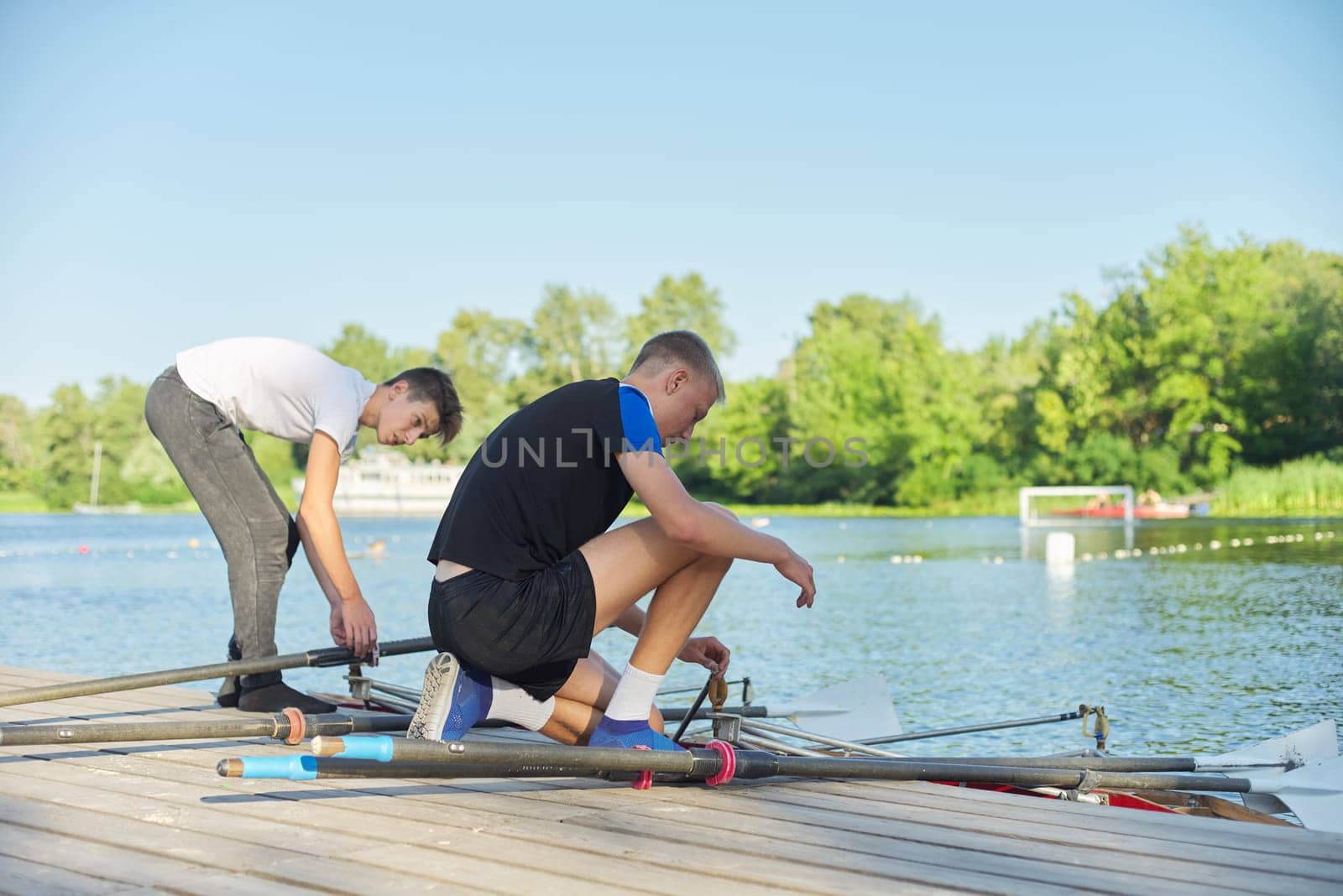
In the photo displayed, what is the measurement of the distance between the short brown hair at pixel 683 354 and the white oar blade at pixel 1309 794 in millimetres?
2226

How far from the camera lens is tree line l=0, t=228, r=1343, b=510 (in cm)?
4381

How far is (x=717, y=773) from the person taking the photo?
9.86 ft

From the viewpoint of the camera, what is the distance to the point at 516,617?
306 centimetres

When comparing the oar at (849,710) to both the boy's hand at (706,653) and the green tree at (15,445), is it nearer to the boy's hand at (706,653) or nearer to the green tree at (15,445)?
the boy's hand at (706,653)

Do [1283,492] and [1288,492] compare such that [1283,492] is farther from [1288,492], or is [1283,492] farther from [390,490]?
[390,490]

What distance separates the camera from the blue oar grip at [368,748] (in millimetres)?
2305

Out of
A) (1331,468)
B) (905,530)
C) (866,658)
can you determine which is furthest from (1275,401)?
(866,658)

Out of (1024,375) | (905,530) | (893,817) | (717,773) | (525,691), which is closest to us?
(893,817)

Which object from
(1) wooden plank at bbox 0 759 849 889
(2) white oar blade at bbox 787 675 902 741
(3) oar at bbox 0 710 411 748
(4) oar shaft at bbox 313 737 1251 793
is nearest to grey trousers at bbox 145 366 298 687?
(3) oar at bbox 0 710 411 748

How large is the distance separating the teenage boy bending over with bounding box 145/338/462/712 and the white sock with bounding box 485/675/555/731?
129 cm

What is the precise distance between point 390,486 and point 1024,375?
32.1 metres

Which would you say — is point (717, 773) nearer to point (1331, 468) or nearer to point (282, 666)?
point (282, 666)

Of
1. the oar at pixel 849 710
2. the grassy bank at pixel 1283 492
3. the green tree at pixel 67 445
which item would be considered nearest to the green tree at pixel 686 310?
the grassy bank at pixel 1283 492

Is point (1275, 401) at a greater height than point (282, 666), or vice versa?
point (1275, 401)
